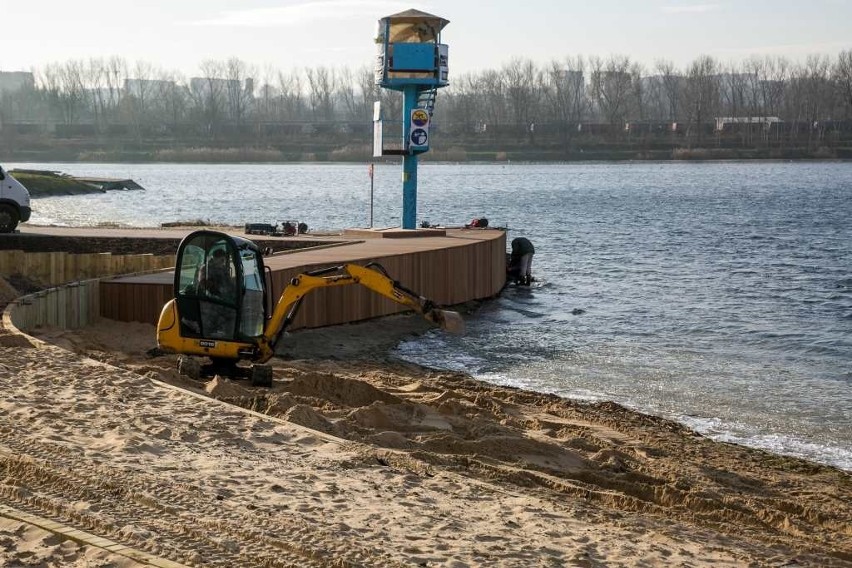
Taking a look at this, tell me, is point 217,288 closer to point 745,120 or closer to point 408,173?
point 408,173

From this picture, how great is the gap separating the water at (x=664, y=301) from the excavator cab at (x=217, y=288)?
5658 millimetres

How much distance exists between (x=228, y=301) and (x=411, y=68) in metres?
19.8

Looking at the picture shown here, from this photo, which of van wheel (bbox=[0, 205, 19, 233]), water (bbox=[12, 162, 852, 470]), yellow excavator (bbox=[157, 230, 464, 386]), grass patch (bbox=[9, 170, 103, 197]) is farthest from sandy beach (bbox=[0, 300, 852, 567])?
grass patch (bbox=[9, 170, 103, 197])

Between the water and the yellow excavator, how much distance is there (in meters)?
4.96

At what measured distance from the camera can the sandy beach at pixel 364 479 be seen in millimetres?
8703

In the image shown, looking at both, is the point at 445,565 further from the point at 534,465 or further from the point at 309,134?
the point at 309,134

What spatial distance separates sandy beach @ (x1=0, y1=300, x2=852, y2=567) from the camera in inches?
343

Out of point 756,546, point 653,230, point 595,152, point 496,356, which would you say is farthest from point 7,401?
point 595,152

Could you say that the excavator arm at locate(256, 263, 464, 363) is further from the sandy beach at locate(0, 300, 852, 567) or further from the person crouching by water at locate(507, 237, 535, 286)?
the person crouching by water at locate(507, 237, 535, 286)

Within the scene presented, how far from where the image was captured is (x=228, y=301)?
15516 millimetres

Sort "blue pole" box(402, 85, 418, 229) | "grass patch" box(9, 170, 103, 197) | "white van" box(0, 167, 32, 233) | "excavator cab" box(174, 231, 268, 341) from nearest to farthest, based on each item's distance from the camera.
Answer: "excavator cab" box(174, 231, 268, 341), "white van" box(0, 167, 32, 233), "blue pole" box(402, 85, 418, 229), "grass patch" box(9, 170, 103, 197)

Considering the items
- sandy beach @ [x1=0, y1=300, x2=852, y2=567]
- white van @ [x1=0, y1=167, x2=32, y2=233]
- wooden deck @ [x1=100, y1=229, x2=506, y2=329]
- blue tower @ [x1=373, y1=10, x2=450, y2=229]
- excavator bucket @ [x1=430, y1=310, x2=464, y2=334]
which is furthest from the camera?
blue tower @ [x1=373, y1=10, x2=450, y2=229]

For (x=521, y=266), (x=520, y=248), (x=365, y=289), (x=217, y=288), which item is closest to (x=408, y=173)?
(x=520, y=248)

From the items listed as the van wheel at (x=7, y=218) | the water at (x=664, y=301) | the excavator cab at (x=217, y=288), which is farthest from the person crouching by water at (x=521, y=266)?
the excavator cab at (x=217, y=288)
